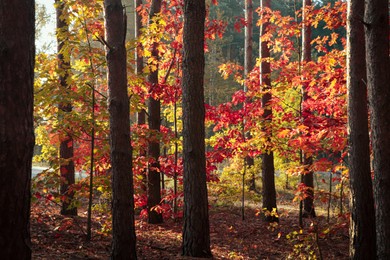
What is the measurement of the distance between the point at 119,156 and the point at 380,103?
163 inches

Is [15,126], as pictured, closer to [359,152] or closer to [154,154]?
[359,152]

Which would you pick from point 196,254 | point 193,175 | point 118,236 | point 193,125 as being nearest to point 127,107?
point 193,125

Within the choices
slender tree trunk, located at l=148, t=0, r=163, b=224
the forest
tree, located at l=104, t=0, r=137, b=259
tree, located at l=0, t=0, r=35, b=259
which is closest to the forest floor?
the forest

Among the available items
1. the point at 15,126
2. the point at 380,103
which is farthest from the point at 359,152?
Answer: the point at 15,126

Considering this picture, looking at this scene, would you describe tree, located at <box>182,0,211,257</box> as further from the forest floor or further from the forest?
the forest floor

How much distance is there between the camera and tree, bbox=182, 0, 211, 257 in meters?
6.67

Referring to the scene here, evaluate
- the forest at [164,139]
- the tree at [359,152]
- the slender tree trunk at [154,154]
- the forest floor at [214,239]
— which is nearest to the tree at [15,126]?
the forest at [164,139]

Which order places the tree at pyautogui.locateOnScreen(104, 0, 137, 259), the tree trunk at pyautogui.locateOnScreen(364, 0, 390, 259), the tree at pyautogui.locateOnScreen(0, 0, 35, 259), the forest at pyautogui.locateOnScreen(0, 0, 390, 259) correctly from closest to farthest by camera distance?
the tree at pyautogui.locateOnScreen(0, 0, 35, 259)
the forest at pyautogui.locateOnScreen(0, 0, 390, 259)
the tree trunk at pyautogui.locateOnScreen(364, 0, 390, 259)
the tree at pyautogui.locateOnScreen(104, 0, 137, 259)

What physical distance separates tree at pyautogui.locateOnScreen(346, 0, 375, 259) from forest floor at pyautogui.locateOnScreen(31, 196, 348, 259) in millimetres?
605

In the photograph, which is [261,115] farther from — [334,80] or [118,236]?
[118,236]

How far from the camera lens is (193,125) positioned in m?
6.75

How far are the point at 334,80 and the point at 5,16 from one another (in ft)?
22.9

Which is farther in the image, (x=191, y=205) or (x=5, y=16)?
(x=191, y=205)

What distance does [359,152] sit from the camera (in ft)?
21.8
